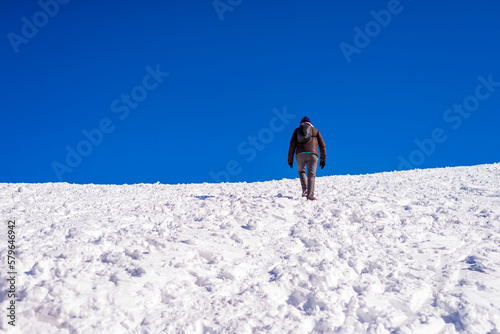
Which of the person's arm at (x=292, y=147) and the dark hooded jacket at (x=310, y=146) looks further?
the person's arm at (x=292, y=147)

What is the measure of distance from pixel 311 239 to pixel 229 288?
2.40 metres

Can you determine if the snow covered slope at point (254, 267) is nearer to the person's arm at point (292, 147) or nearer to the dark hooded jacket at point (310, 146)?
the person's arm at point (292, 147)

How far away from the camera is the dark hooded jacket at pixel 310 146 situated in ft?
36.2

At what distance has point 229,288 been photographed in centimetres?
598

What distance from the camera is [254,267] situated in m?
6.68

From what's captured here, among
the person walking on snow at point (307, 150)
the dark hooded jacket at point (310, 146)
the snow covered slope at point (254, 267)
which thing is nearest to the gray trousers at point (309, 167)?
the person walking on snow at point (307, 150)

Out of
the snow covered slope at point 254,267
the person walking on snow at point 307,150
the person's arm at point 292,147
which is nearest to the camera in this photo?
the snow covered slope at point 254,267

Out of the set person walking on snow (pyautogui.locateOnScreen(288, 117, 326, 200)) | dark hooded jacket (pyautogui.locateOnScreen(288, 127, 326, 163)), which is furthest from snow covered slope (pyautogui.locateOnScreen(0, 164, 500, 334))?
dark hooded jacket (pyautogui.locateOnScreen(288, 127, 326, 163))

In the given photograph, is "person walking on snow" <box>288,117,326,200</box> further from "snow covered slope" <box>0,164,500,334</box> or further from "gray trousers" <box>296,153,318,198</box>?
"snow covered slope" <box>0,164,500,334</box>

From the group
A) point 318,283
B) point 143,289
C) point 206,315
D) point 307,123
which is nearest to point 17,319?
point 143,289

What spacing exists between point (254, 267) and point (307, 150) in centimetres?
514

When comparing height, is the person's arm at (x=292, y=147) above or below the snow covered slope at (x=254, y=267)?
above

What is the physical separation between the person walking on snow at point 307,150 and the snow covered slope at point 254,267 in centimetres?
77

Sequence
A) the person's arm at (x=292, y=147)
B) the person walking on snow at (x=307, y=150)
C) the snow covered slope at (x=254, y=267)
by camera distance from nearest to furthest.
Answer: the snow covered slope at (x=254, y=267) → the person walking on snow at (x=307, y=150) → the person's arm at (x=292, y=147)
